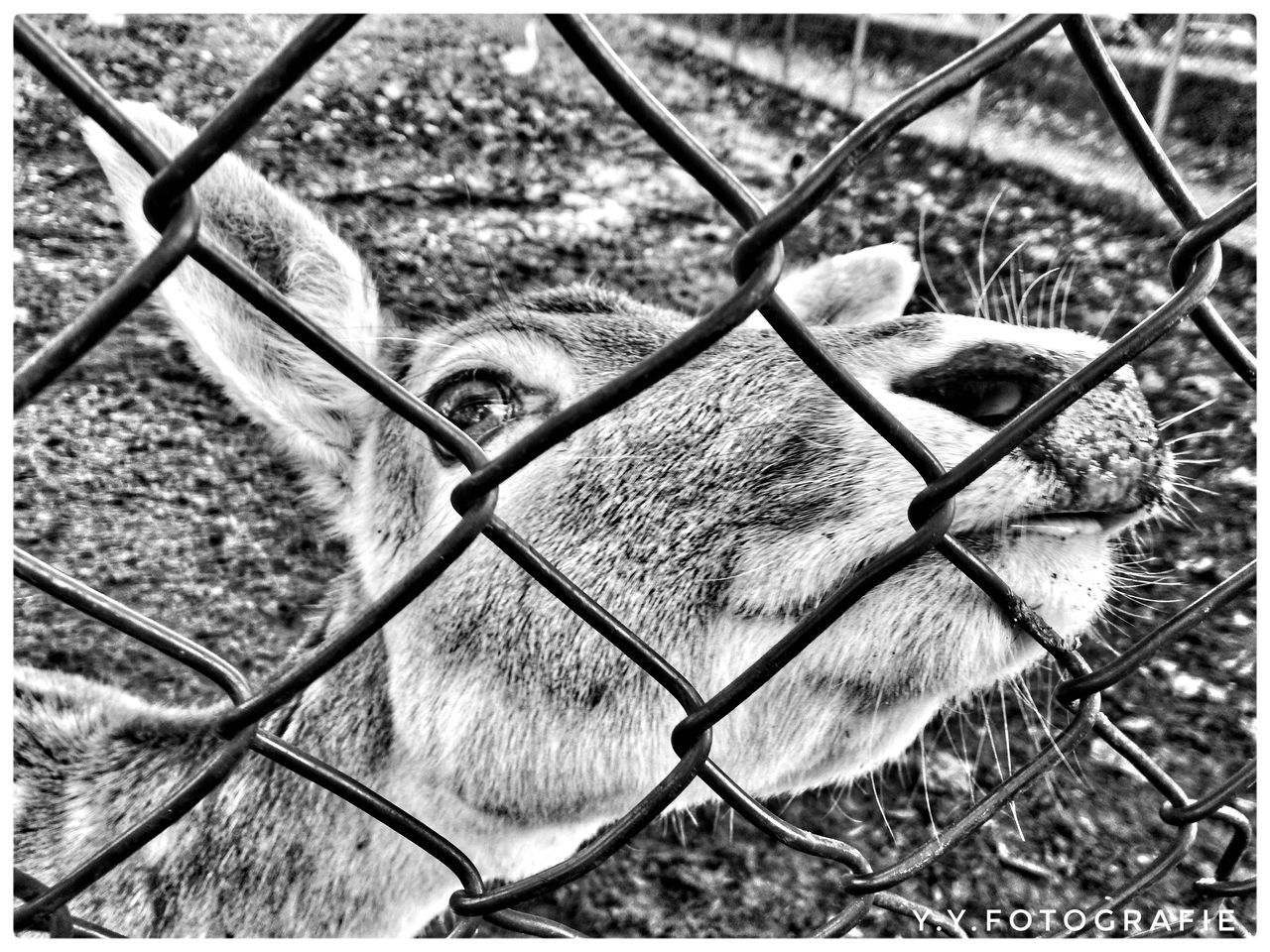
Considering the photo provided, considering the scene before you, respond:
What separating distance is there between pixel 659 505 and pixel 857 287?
122 centimetres

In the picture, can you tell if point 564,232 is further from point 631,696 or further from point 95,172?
point 631,696

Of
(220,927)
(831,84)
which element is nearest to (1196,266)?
(220,927)

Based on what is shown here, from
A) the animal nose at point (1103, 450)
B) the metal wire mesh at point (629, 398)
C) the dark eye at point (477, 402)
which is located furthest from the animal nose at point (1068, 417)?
the dark eye at point (477, 402)

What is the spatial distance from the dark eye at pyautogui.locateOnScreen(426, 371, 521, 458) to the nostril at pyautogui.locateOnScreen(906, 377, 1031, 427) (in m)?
0.80

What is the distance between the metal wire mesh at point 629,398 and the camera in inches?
25.6

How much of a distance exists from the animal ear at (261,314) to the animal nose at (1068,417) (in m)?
0.95

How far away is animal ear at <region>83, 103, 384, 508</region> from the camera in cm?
134

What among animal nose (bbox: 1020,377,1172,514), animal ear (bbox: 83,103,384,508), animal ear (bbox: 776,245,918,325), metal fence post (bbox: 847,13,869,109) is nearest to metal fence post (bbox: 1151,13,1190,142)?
metal fence post (bbox: 847,13,869,109)

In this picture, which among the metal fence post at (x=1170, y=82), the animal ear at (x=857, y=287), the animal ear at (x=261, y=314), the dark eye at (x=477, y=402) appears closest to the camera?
the animal ear at (x=261, y=314)

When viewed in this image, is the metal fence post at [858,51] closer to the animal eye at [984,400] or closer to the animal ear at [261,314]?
the animal ear at [261,314]

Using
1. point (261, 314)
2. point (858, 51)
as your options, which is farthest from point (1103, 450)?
point (858, 51)

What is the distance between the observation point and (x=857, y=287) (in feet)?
7.38

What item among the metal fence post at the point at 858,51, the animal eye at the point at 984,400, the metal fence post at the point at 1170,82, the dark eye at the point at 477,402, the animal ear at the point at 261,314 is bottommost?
the animal eye at the point at 984,400

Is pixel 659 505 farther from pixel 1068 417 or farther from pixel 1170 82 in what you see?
pixel 1170 82
